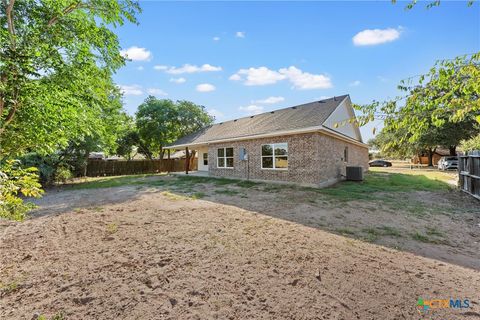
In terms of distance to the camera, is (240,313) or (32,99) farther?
(32,99)

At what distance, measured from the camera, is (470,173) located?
834cm

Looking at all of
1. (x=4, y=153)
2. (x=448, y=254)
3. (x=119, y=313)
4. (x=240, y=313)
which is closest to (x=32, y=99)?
(x=4, y=153)

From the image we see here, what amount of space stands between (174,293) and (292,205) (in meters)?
5.24

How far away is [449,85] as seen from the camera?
8.52 feet

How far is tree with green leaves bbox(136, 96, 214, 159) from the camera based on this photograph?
2380cm

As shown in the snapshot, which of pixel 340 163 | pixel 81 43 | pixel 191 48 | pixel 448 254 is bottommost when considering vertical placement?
pixel 448 254

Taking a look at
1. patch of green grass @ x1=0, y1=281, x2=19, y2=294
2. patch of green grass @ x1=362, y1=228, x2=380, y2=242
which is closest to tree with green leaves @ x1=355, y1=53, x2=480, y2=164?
patch of green grass @ x1=362, y1=228, x2=380, y2=242

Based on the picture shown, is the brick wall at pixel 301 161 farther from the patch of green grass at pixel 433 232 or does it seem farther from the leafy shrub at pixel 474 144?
the leafy shrub at pixel 474 144

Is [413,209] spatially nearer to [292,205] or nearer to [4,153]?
[292,205]

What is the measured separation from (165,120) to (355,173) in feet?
65.4

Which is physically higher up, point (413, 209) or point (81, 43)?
point (81, 43)

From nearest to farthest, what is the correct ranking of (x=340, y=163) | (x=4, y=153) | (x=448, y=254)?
(x=4, y=153) → (x=448, y=254) → (x=340, y=163)

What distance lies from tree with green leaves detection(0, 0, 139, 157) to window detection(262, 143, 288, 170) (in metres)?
8.81

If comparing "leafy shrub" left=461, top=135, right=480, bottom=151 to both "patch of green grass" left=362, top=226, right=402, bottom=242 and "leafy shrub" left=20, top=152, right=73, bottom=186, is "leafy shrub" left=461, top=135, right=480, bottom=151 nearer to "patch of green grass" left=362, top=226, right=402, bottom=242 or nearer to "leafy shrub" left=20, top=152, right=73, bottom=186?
"patch of green grass" left=362, top=226, right=402, bottom=242
